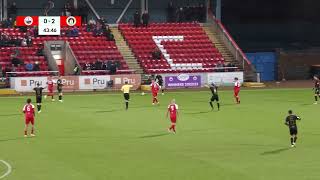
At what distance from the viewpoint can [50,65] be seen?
64438mm

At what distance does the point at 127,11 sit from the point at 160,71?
40.0 ft

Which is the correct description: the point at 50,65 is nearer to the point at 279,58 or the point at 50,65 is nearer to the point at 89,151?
the point at 279,58

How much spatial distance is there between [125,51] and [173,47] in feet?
15.8

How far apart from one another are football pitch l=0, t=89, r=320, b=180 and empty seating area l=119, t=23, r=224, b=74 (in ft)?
54.8

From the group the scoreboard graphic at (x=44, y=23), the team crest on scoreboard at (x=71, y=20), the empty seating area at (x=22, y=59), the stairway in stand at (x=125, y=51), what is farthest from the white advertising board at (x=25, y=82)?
the team crest on scoreboard at (x=71, y=20)

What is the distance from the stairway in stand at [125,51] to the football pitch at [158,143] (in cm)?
1568

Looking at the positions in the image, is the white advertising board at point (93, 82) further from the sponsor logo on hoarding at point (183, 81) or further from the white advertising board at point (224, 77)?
the white advertising board at point (224, 77)

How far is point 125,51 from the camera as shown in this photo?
69.9 meters

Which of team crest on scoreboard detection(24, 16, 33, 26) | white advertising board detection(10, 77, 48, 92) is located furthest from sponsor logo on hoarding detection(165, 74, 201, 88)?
team crest on scoreboard detection(24, 16, 33, 26)

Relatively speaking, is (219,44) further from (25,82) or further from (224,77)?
(25,82)

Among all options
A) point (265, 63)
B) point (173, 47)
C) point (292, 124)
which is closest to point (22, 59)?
point (173, 47)

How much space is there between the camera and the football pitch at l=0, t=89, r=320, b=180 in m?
25.4

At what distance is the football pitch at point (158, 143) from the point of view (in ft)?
83.4

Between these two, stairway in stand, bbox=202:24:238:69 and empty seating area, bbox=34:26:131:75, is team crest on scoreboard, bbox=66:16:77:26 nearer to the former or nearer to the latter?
empty seating area, bbox=34:26:131:75
